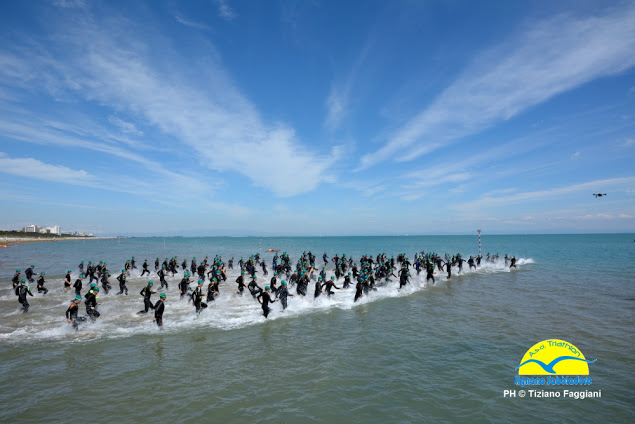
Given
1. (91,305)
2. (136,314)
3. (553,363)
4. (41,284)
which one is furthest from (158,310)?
(41,284)

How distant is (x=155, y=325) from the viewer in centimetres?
1342

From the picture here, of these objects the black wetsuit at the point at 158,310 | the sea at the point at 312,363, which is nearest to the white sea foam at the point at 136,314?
the sea at the point at 312,363

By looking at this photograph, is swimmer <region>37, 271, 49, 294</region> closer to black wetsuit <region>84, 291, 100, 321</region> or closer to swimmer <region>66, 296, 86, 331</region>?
swimmer <region>66, 296, 86, 331</region>

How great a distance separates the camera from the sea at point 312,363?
271 inches

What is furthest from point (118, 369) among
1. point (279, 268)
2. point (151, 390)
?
point (279, 268)

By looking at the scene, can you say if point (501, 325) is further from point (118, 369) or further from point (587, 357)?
point (118, 369)

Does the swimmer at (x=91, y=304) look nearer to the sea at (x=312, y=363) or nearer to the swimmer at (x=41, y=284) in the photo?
the sea at (x=312, y=363)

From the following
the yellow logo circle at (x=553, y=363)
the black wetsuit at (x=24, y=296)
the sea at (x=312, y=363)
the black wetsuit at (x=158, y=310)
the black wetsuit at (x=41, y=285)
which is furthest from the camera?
the black wetsuit at (x=41, y=285)

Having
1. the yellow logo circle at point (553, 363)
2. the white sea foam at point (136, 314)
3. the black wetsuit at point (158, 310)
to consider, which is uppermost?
the black wetsuit at point (158, 310)

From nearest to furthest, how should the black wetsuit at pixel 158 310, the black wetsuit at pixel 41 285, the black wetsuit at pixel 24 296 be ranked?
the black wetsuit at pixel 158 310 < the black wetsuit at pixel 24 296 < the black wetsuit at pixel 41 285

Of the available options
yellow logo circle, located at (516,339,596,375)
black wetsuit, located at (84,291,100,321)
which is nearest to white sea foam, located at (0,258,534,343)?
black wetsuit, located at (84,291,100,321)

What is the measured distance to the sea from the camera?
6.88 m

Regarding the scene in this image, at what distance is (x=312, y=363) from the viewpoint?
9.41 meters

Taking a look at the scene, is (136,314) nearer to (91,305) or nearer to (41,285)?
(91,305)
